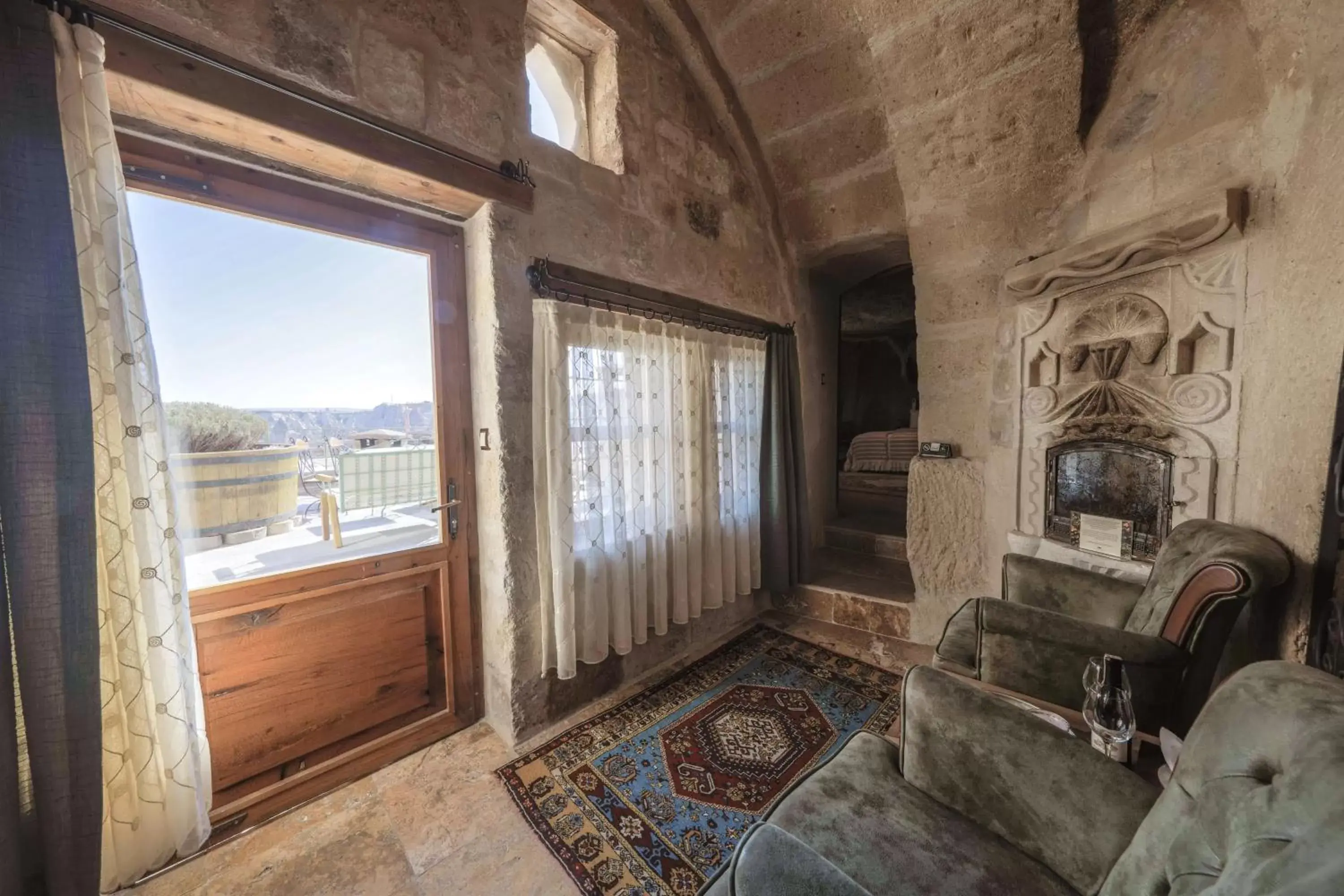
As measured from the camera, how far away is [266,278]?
1.45 metres

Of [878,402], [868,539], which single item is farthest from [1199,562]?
[878,402]

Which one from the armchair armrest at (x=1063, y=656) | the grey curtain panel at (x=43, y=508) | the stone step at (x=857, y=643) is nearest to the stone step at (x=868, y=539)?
the stone step at (x=857, y=643)

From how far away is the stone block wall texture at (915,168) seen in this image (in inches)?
51.9

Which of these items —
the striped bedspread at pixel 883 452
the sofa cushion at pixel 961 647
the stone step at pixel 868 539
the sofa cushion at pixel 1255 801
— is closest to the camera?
the sofa cushion at pixel 1255 801

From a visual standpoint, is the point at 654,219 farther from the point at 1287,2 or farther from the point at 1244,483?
the point at 1244,483

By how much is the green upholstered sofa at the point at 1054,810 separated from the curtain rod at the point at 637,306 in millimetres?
1695

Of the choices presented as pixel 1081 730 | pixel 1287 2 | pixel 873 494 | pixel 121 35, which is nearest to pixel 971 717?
pixel 1081 730

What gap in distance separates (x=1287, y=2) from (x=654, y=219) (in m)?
2.07

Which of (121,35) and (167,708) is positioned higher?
(121,35)

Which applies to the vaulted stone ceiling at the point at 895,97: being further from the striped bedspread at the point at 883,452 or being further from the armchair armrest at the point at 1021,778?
the armchair armrest at the point at 1021,778

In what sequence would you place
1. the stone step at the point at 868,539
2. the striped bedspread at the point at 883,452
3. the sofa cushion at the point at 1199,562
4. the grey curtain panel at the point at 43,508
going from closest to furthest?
the grey curtain panel at the point at 43,508 → the sofa cushion at the point at 1199,562 → the stone step at the point at 868,539 → the striped bedspread at the point at 883,452

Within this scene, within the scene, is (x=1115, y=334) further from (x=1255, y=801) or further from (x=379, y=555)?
(x=379, y=555)

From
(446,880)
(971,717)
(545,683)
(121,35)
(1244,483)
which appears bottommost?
(446,880)

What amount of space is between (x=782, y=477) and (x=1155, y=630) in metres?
1.68
